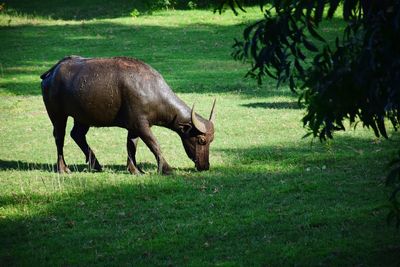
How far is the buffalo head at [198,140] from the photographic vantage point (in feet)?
42.4

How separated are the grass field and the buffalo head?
0.93 ft

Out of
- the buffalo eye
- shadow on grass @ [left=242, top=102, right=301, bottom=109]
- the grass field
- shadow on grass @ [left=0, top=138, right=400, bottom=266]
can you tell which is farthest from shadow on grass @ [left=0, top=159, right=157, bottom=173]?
shadow on grass @ [left=242, top=102, right=301, bottom=109]

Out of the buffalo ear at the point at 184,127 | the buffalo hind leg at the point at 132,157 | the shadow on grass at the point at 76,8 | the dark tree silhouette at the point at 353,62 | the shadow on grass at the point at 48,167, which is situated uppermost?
the dark tree silhouette at the point at 353,62

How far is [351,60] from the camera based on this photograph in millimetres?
5977

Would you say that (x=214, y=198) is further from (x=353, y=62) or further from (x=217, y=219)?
(x=353, y=62)

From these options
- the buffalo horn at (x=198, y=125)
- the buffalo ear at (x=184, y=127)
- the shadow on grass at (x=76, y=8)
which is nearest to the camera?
the buffalo horn at (x=198, y=125)

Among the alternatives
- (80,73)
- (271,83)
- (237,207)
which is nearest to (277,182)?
(237,207)

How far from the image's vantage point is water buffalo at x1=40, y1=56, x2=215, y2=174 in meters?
12.9

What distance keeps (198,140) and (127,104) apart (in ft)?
4.56

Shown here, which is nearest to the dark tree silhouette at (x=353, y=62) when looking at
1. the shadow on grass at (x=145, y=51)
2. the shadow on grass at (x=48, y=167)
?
the shadow on grass at (x=48, y=167)

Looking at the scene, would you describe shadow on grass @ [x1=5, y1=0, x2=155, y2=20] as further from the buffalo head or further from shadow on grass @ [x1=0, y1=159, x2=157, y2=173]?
the buffalo head

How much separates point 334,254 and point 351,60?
2.97 meters

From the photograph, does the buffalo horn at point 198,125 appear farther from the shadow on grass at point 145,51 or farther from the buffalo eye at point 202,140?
the shadow on grass at point 145,51

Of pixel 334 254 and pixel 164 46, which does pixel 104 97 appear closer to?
pixel 334 254
